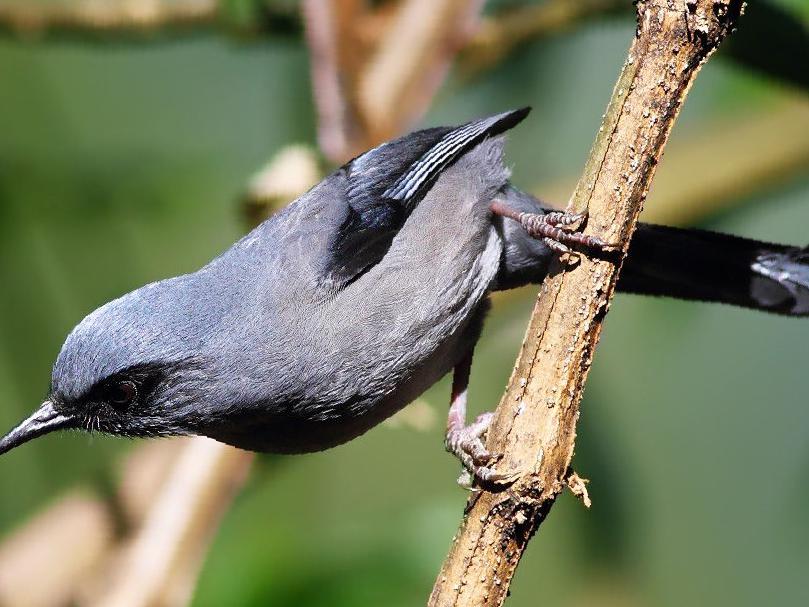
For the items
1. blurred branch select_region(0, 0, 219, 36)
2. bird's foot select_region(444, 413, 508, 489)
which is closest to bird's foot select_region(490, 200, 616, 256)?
bird's foot select_region(444, 413, 508, 489)

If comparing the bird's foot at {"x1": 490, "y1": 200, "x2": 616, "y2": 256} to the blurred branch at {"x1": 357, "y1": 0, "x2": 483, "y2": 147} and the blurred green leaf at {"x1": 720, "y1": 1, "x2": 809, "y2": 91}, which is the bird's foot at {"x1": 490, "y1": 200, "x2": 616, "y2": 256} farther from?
the blurred branch at {"x1": 357, "y1": 0, "x2": 483, "y2": 147}

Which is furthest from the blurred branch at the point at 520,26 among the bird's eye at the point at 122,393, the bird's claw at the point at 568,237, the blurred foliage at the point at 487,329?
the bird's eye at the point at 122,393

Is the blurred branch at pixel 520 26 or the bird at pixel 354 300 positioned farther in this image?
the blurred branch at pixel 520 26

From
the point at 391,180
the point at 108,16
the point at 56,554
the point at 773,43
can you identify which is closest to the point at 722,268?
the point at 773,43

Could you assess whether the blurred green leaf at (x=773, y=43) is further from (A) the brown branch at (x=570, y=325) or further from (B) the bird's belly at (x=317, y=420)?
(B) the bird's belly at (x=317, y=420)

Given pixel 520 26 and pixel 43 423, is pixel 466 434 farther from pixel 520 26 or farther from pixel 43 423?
pixel 520 26
